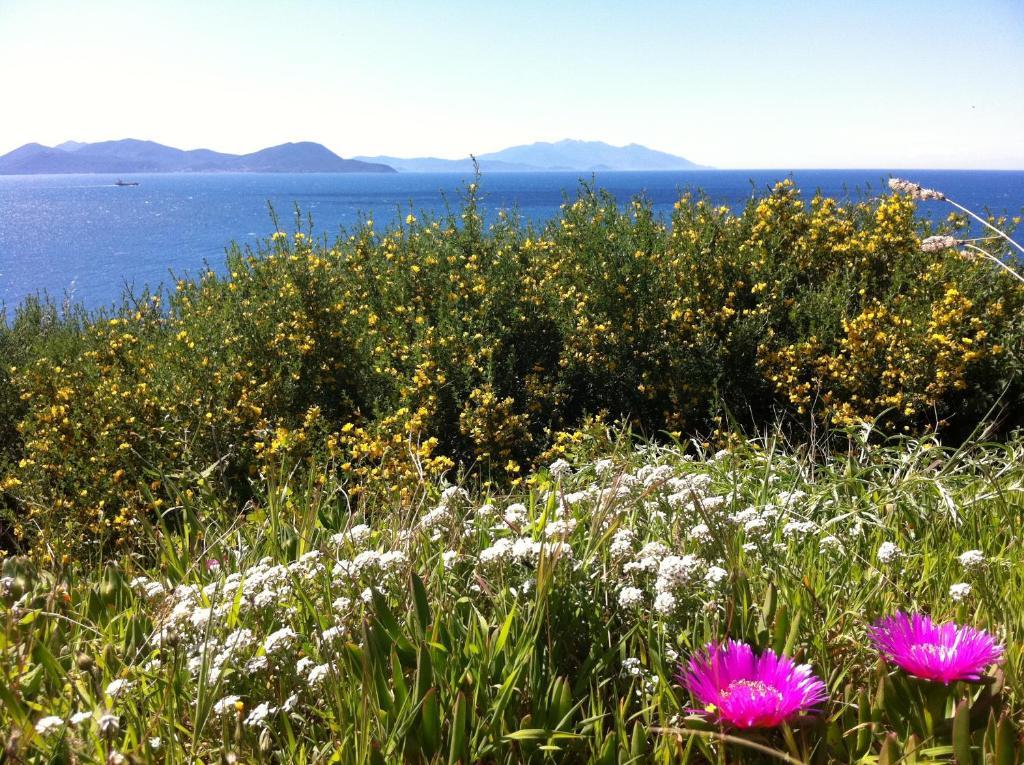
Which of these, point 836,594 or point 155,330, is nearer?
point 836,594

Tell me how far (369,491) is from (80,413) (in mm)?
2387

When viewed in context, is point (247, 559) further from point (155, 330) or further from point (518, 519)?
point (155, 330)

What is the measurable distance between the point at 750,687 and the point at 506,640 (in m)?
0.50

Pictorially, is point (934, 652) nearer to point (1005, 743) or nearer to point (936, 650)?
point (936, 650)

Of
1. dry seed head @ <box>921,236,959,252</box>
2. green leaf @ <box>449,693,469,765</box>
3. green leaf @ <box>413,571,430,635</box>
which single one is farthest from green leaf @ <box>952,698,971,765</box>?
dry seed head @ <box>921,236,959,252</box>

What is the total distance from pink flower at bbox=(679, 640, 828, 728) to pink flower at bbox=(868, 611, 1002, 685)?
0.50 feet

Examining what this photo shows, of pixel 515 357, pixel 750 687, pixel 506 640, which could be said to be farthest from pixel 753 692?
pixel 515 357

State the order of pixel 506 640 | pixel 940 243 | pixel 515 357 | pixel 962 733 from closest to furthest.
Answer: pixel 962 733 < pixel 506 640 < pixel 940 243 < pixel 515 357

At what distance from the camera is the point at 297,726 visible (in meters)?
1.61

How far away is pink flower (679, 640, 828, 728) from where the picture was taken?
Answer: 1228 millimetres

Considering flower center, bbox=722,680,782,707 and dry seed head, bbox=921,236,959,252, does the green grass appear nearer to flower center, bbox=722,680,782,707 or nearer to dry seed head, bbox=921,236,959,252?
flower center, bbox=722,680,782,707

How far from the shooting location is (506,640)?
1.55 meters

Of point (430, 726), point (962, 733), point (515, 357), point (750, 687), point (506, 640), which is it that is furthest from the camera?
point (515, 357)

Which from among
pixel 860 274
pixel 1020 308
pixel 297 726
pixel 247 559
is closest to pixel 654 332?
pixel 860 274
